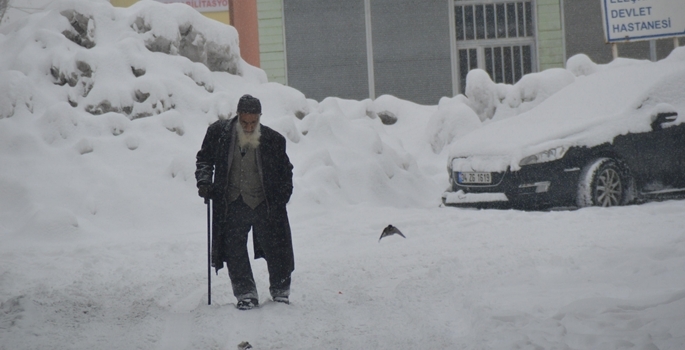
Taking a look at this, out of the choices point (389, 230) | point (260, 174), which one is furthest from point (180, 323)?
point (389, 230)

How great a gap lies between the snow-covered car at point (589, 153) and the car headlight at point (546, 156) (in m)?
0.01

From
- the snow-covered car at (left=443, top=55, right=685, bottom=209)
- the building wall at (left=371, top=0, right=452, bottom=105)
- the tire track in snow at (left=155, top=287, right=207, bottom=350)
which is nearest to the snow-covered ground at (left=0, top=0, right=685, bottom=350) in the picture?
the tire track in snow at (left=155, top=287, right=207, bottom=350)

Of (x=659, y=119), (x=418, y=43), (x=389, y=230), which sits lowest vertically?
(x=389, y=230)

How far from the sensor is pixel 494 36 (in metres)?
21.3

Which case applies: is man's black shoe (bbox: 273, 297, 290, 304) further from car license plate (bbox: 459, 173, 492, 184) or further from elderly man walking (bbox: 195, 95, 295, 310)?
car license plate (bbox: 459, 173, 492, 184)

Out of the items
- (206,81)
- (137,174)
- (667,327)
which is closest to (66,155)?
(137,174)

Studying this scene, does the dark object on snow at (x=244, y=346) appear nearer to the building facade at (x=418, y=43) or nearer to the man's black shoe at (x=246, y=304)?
the man's black shoe at (x=246, y=304)

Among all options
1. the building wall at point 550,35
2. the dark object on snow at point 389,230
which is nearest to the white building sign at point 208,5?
the building wall at point 550,35

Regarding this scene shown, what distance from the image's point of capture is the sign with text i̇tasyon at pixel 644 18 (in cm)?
1534

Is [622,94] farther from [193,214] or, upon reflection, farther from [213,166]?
[213,166]

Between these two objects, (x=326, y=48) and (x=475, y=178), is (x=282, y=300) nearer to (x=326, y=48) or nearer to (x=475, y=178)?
(x=475, y=178)

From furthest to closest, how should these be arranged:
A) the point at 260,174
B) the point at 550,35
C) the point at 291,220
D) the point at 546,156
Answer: the point at 550,35
the point at 291,220
the point at 546,156
the point at 260,174

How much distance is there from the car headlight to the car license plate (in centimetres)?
48

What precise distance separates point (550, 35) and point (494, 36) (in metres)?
1.31
